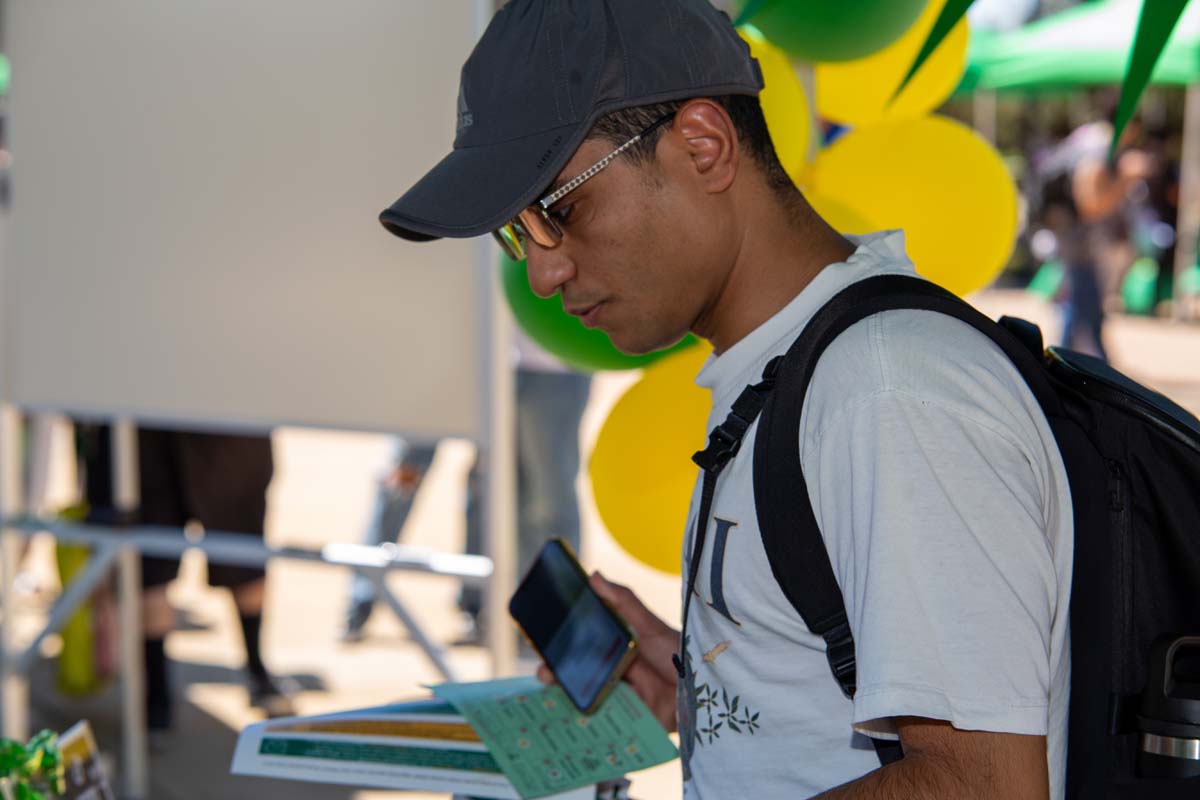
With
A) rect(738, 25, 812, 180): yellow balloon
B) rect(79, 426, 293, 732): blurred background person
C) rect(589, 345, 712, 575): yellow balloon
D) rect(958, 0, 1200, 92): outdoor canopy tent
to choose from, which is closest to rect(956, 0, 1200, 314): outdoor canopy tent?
rect(958, 0, 1200, 92): outdoor canopy tent

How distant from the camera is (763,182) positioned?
113 cm

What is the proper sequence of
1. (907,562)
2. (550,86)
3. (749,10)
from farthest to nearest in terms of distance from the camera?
(749,10), (550,86), (907,562)

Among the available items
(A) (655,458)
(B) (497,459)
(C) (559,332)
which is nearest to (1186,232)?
(B) (497,459)

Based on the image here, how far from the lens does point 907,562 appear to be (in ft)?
2.84

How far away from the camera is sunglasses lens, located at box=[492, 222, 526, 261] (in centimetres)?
114

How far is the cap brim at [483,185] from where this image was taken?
104 centimetres

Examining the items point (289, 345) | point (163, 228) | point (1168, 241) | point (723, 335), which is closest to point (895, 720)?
point (723, 335)

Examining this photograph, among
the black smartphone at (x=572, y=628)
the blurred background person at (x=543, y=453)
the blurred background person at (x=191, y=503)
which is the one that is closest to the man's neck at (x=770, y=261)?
the black smartphone at (x=572, y=628)

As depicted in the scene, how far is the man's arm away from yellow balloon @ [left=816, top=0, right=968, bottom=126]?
144cm

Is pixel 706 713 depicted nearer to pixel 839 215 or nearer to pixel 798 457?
pixel 798 457

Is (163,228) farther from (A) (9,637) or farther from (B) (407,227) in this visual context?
(B) (407,227)

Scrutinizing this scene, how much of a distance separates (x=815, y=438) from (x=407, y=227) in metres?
0.40

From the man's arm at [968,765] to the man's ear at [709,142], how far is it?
46 cm

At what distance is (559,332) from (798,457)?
122 cm
